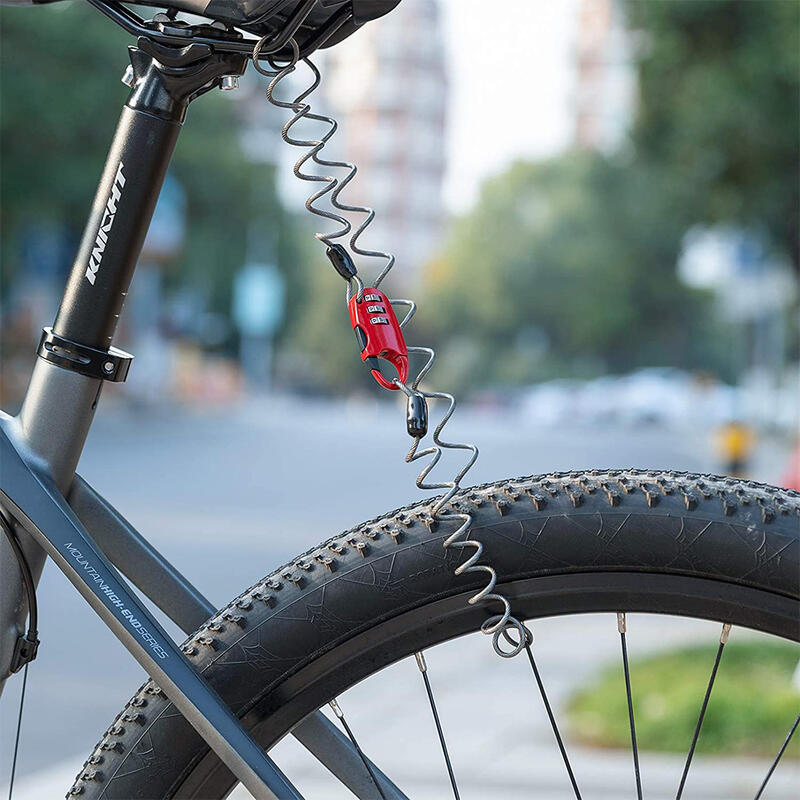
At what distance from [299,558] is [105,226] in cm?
37

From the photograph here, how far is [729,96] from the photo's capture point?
1122cm

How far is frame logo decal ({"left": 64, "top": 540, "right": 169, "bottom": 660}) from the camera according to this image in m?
1.17

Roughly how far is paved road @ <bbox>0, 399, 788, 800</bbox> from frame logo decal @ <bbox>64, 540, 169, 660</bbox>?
160cm

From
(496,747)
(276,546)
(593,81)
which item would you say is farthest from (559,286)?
(496,747)

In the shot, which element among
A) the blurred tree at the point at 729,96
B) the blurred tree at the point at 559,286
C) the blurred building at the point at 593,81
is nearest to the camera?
the blurred tree at the point at 729,96

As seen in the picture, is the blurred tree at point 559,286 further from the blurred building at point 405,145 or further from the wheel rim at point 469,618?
the wheel rim at point 469,618

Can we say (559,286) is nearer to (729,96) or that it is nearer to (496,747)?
(729,96)

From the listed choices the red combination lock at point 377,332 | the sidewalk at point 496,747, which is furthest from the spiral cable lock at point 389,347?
the sidewalk at point 496,747

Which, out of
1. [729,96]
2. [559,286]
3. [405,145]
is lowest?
[729,96]

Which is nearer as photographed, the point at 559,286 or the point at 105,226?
the point at 105,226

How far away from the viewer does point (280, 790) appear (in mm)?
1147

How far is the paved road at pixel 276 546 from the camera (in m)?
3.64

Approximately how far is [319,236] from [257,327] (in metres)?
49.1

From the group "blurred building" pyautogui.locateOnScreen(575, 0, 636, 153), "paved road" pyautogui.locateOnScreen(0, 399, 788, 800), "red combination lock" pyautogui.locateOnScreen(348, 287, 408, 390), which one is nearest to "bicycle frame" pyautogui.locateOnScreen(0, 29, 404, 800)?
"red combination lock" pyautogui.locateOnScreen(348, 287, 408, 390)
